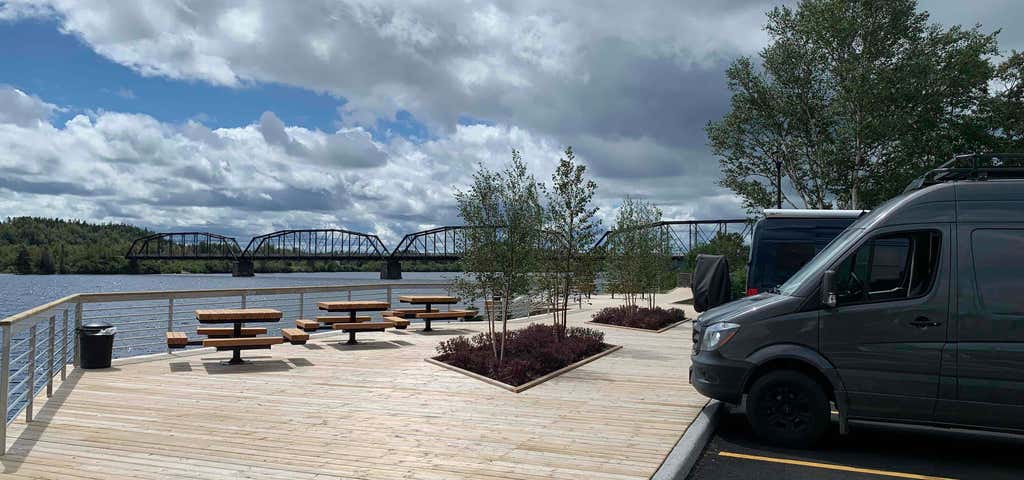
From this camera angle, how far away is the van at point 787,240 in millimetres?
12438

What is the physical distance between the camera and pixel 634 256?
2305 cm

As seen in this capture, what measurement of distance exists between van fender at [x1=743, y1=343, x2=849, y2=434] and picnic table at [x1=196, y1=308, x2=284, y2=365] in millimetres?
7993

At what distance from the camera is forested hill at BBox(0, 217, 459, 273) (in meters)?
126

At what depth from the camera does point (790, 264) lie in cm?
1260

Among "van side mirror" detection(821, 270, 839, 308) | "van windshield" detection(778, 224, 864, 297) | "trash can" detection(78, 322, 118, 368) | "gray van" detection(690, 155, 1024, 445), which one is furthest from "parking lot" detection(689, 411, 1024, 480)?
"trash can" detection(78, 322, 118, 368)

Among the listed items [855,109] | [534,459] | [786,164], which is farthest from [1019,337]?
[786,164]

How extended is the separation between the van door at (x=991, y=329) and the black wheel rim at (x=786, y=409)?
1251 millimetres

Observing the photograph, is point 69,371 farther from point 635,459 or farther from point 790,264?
point 790,264

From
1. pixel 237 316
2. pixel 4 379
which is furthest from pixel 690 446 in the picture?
pixel 237 316

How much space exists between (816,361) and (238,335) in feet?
30.6

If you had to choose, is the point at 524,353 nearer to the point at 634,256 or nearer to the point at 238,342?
the point at 238,342

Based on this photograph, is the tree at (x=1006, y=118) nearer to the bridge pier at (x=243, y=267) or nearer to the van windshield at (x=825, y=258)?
the van windshield at (x=825, y=258)

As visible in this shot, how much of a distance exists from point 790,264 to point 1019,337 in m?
6.11

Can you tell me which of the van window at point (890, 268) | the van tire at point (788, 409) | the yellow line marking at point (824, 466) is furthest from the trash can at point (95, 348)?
the van window at point (890, 268)
